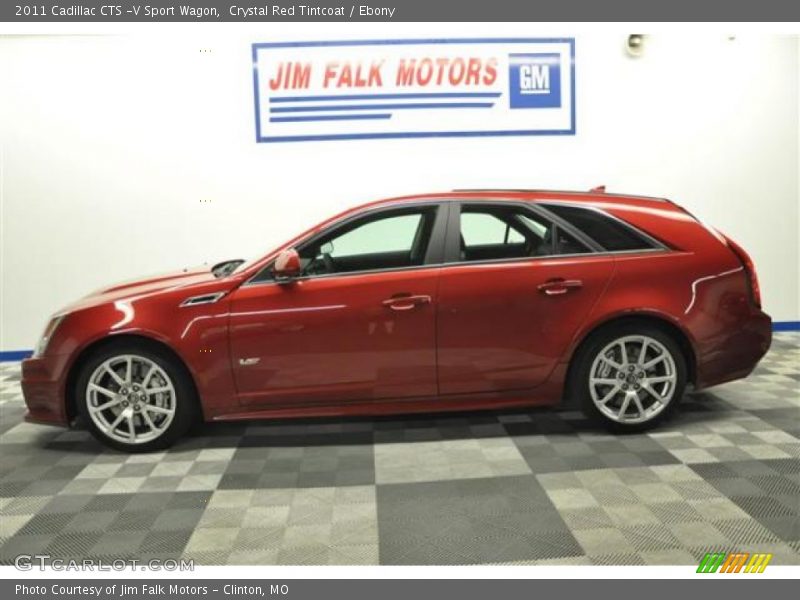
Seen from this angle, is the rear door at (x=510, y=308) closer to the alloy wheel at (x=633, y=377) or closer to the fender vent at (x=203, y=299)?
the alloy wheel at (x=633, y=377)

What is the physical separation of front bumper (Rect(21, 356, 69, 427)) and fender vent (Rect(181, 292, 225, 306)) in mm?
780

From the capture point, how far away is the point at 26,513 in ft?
9.49

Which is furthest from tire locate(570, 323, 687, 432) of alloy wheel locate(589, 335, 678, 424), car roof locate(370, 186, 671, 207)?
car roof locate(370, 186, 671, 207)

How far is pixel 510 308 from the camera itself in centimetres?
354

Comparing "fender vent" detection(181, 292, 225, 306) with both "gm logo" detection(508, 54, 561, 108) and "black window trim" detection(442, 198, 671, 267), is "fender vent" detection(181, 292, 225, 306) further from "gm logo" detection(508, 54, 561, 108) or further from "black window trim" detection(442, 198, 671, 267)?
"gm logo" detection(508, 54, 561, 108)

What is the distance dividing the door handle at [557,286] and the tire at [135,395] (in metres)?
2.04

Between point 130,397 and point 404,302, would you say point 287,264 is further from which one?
point 130,397

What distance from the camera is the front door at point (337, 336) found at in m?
3.50

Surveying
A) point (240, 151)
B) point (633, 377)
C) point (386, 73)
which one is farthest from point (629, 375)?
point (240, 151)

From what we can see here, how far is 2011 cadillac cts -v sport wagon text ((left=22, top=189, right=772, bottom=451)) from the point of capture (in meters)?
3.51

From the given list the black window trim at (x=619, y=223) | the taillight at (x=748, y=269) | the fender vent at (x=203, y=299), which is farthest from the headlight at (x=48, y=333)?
the taillight at (x=748, y=269)

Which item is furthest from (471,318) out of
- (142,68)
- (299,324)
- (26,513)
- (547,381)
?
(142,68)

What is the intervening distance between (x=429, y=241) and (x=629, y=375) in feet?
4.48

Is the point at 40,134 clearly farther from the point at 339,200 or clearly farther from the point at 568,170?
→ the point at 568,170
